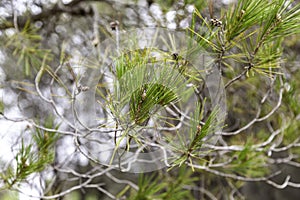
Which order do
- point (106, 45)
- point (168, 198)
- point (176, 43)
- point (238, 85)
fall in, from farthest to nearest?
1. point (238, 85)
2. point (168, 198)
3. point (106, 45)
4. point (176, 43)

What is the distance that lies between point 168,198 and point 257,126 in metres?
0.63

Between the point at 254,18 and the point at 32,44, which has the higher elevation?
the point at 254,18

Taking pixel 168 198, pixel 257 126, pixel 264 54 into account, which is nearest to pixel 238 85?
pixel 257 126

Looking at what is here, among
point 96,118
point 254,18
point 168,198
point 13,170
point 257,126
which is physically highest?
point 254,18

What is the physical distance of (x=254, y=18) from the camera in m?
0.61

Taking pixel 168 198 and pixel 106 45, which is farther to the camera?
pixel 168 198

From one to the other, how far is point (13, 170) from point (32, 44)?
0.37m

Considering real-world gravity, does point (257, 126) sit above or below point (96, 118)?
below

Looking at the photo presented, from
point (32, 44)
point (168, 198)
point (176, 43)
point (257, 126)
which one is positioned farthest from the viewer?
point (257, 126)

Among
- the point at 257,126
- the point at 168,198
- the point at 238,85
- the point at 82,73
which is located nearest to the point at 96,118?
the point at 82,73

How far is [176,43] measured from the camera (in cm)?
67

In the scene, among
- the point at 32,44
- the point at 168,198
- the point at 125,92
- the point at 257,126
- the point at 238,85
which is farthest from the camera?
the point at 257,126

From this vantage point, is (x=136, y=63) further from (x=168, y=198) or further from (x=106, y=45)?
(x=168, y=198)

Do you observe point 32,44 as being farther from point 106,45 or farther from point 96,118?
point 96,118
